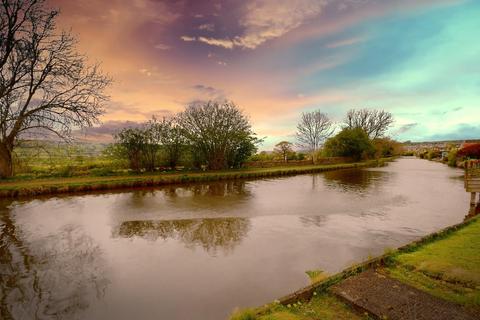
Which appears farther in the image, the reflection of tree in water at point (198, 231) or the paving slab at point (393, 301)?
the reflection of tree in water at point (198, 231)

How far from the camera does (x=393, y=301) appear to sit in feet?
12.5

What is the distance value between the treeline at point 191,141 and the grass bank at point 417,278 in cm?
2106

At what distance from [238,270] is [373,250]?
3.84 m

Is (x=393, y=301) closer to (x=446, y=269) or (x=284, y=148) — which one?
(x=446, y=269)

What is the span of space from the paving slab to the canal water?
1391 mm

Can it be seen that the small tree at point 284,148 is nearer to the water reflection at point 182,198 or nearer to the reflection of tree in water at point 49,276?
the water reflection at point 182,198

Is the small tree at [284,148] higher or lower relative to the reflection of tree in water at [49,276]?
higher

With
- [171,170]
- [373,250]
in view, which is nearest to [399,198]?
[373,250]

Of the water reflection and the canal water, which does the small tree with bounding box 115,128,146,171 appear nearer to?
the water reflection

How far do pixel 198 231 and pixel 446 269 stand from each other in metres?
6.82

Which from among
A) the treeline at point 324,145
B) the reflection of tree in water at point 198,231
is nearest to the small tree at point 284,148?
the treeline at point 324,145

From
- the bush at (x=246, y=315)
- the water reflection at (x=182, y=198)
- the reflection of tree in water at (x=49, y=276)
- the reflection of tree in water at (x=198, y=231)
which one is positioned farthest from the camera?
the water reflection at (x=182, y=198)

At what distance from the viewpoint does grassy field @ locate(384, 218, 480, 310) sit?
4.08 meters

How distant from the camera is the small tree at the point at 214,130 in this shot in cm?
2483
